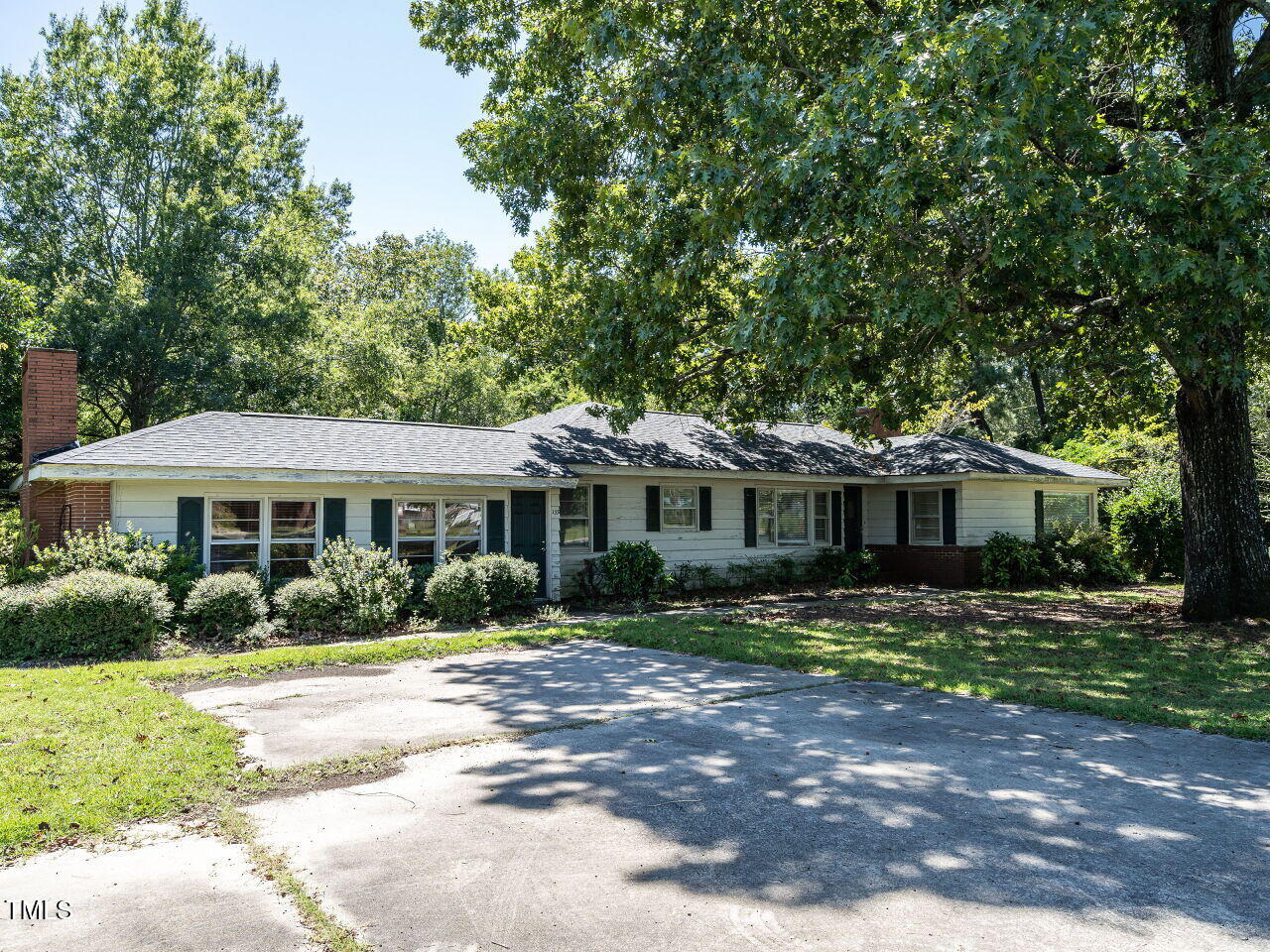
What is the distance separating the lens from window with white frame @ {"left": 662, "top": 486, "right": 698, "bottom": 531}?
1872 cm

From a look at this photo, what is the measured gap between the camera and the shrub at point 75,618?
1011cm

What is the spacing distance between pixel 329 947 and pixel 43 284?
27.1 m

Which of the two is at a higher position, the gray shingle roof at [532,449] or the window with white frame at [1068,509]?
the gray shingle roof at [532,449]

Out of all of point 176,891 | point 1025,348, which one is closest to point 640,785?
point 176,891

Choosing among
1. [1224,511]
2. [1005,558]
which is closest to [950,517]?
[1005,558]

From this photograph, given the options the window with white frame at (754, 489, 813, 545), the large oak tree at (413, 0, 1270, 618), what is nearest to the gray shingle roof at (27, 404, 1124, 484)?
the window with white frame at (754, 489, 813, 545)

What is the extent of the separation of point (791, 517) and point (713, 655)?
11.1 metres

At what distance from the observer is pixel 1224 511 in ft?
43.6

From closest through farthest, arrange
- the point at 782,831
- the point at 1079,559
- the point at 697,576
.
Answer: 1. the point at 782,831
2. the point at 697,576
3. the point at 1079,559

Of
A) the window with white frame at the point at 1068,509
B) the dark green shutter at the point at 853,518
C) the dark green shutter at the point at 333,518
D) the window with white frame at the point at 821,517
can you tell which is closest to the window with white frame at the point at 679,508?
the window with white frame at the point at 821,517

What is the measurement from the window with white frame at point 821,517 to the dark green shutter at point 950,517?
2.96m

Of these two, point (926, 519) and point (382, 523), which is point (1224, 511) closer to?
point (926, 519)

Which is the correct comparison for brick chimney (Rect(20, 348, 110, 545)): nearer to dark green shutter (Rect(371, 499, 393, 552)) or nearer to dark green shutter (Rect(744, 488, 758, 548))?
dark green shutter (Rect(371, 499, 393, 552))

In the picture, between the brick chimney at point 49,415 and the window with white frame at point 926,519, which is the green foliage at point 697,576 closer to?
the window with white frame at point 926,519
